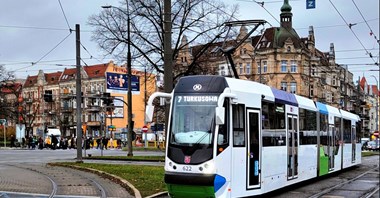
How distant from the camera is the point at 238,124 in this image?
13008mm

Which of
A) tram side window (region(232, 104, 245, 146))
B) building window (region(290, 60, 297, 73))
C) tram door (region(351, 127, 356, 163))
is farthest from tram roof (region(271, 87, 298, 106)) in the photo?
building window (region(290, 60, 297, 73))

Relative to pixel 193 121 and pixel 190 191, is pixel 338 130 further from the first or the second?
pixel 190 191

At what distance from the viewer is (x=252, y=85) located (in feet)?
47.2

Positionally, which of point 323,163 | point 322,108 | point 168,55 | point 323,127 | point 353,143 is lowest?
point 323,163

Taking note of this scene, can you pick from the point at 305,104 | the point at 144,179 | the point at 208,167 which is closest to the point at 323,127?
the point at 305,104

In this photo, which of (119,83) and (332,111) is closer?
(332,111)

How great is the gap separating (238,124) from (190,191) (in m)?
2.09

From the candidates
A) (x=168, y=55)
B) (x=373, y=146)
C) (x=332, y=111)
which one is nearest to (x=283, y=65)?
(x=373, y=146)

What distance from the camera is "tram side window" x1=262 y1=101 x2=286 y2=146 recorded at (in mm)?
14797

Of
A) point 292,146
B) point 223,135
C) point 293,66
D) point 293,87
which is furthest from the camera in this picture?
point 293,66

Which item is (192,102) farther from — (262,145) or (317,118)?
(317,118)

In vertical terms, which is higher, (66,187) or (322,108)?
(322,108)

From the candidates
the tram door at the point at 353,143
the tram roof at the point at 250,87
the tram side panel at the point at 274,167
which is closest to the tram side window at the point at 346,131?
the tram door at the point at 353,143

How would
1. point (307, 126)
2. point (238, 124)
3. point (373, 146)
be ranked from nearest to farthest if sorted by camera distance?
point (238, 124), point (307, 126), point (373, 146)
